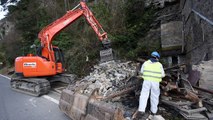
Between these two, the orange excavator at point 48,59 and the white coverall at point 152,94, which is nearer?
the white coverall at point 152,94

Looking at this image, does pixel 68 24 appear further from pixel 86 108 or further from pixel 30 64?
pixel 86 108

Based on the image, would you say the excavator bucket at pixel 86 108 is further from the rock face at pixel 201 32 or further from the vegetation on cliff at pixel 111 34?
the vegetation on cliff at pixel 111 34

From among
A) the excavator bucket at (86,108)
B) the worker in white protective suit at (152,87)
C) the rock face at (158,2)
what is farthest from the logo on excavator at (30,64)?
the rock face at (158,2)

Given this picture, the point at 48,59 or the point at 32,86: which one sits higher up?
the point at 48,59

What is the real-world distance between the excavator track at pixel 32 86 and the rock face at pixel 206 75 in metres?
6.05

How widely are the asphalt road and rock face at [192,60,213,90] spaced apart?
411 cm

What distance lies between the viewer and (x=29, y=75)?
8977 mm

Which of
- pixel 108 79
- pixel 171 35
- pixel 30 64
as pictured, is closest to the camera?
pixel 108 79

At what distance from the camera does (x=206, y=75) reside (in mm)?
5680

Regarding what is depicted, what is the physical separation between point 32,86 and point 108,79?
3519 millimetres

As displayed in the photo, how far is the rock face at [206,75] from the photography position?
5.61 metres

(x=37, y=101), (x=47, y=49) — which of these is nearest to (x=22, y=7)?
(x=47, y=49)

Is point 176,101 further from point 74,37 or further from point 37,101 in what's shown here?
point 74,37

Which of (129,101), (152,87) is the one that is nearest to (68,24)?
(129,101)
